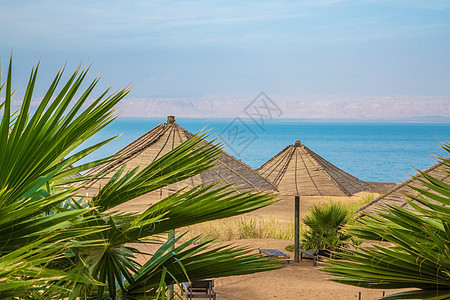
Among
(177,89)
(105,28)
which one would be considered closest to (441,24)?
(177,89)

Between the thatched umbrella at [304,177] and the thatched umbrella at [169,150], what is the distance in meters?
1.77

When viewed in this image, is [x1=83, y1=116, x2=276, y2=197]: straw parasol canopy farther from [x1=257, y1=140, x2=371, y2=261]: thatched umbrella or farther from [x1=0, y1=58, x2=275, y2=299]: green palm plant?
[x1=0, y1=58, x2=275, y2=299]: green palm plant

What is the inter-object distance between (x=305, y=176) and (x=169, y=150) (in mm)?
4085

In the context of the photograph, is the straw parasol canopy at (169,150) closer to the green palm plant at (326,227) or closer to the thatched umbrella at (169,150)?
the thatched umbrella at (169,150)

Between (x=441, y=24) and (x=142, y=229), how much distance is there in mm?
130701

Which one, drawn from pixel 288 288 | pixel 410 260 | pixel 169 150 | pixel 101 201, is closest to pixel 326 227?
pixel 288 288

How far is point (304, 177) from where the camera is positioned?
11.4 metres

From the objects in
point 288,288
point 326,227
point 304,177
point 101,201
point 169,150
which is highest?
point 169,150

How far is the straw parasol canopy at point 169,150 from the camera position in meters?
7.86

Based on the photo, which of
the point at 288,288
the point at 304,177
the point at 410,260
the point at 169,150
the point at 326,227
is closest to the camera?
the point at 410,260

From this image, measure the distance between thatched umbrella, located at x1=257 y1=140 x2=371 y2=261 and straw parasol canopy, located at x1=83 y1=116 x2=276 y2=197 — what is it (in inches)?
70.8

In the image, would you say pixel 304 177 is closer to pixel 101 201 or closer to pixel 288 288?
pixel 288 288

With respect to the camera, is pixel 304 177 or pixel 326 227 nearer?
pixel 304 177

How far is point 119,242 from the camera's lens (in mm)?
2730
